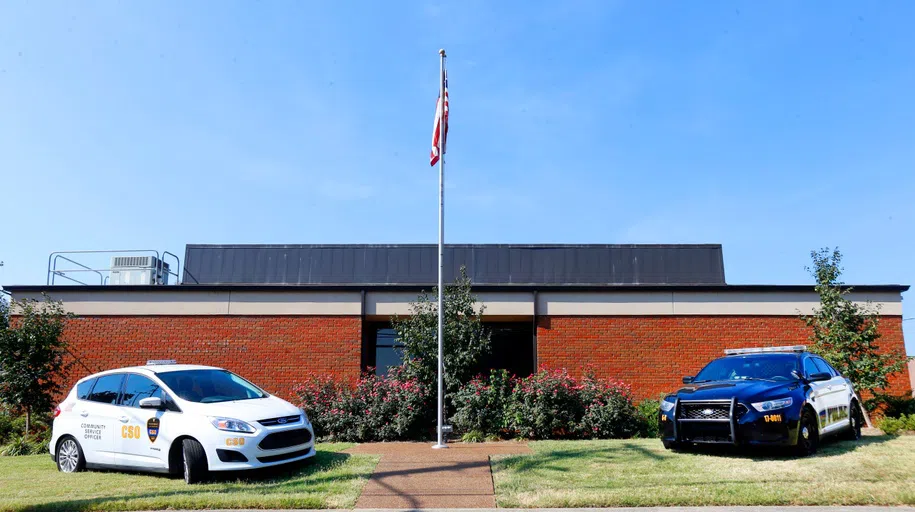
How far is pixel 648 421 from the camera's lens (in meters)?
13.6

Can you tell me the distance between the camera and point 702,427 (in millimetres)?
9609

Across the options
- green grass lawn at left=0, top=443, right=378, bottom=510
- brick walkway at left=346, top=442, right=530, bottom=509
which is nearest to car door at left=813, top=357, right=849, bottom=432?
brick walkway at left=346, top=442, right=530, bottom=509

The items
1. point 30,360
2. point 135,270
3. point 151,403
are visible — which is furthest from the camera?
point 135,270

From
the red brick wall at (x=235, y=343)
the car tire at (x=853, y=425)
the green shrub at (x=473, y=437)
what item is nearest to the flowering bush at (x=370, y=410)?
the green shrub at (x=473, y=437)

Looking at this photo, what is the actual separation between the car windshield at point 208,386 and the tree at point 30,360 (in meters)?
6.81

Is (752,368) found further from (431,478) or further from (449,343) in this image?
(449,343)

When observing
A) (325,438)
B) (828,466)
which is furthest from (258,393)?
(828,466)

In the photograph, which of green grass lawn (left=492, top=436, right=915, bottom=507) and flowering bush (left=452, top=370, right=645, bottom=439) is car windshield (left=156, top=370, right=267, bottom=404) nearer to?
green grass lawn (left=492, top=436, right=915, bottom=507)

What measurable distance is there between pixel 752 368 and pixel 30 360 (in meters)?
14.1

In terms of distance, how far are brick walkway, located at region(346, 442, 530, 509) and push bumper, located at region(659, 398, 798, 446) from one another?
2.55 m

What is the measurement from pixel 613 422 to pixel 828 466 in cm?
500

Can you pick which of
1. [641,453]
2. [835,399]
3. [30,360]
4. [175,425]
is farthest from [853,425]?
[30,360]

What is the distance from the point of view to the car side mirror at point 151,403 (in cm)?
910

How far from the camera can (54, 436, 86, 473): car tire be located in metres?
9.92
